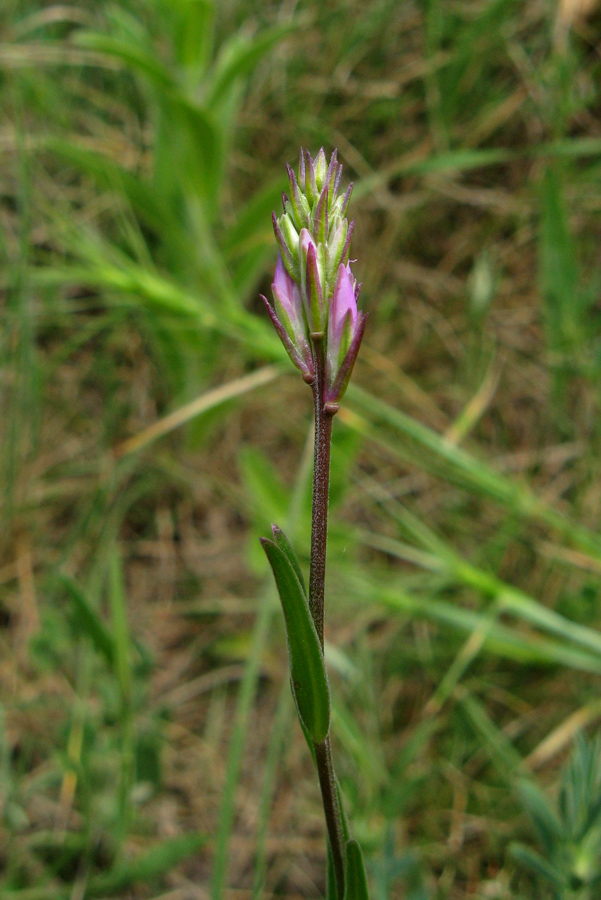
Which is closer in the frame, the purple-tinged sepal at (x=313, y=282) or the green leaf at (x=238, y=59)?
the purple-tinged sepal at (x=313, y=282)

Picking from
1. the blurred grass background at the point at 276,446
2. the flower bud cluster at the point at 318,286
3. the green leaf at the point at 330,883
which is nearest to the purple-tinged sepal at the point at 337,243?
the flower bud cluster at the point at 318,286

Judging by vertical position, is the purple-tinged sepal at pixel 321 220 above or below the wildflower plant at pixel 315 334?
above

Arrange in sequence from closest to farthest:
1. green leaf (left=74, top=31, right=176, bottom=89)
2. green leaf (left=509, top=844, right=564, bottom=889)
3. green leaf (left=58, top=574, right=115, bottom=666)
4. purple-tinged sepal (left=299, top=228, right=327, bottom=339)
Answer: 1. purple-tinged sepal (left=299, top=228, right=327, bottom=339)
2. green leaf (left=509, top=844, right=564, bottom=889)
3. green leaf (left=58, top=574, right=115, bottom=666)
4. green leaf (left=74, top=31, right=176, bottom=89)

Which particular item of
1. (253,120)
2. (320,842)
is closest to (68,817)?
(320,842)

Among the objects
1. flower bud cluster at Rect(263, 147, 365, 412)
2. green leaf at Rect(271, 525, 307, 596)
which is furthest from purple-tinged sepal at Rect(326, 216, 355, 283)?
green leaf at Rect(271, 525, 307, 596)

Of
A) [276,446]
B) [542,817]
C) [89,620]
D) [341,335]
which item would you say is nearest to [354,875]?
[341,335]

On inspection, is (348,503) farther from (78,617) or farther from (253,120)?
(253,120)

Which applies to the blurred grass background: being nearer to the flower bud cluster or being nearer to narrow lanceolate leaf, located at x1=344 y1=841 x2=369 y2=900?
narrow lanceolate leaf, located at x1=344 y1=841 x2=369 y2=900

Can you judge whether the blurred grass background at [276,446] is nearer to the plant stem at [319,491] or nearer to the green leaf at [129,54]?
the green leaf at [129,54]
